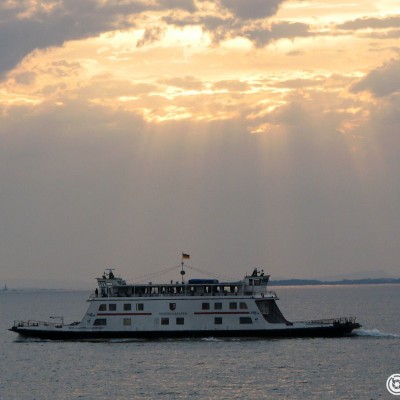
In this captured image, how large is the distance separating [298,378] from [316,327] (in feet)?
63.2

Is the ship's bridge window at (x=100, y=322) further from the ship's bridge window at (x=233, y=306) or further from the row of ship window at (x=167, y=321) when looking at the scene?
the ship's bridge window at (x=233, y=306)

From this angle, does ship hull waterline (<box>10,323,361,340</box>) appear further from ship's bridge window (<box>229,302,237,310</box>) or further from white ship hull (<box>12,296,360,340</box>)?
ship's bridge window (<box>229,302,237,310</box>)

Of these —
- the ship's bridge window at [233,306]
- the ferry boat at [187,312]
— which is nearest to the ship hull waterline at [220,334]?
the ferry boat at [187,312]

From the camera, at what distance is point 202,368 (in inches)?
2862

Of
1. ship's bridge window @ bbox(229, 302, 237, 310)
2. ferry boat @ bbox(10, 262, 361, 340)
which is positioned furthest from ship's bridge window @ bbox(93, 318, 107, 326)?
ship's bridge window @ bbox(229, 302, 237, 310)

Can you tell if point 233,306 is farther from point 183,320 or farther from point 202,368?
point 202,368

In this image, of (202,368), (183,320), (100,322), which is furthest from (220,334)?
(202,368)

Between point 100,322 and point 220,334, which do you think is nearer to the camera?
point 220,334

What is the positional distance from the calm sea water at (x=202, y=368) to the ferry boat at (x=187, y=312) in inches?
37.2

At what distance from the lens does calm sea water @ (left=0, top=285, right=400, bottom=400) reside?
63469 millimetres

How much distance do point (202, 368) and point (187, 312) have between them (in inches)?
551

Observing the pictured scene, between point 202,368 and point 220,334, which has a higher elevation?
point 220,334

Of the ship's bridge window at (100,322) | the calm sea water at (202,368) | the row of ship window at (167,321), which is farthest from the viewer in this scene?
the ship's bridge window at (100,322)

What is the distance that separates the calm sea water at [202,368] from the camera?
6347cm
